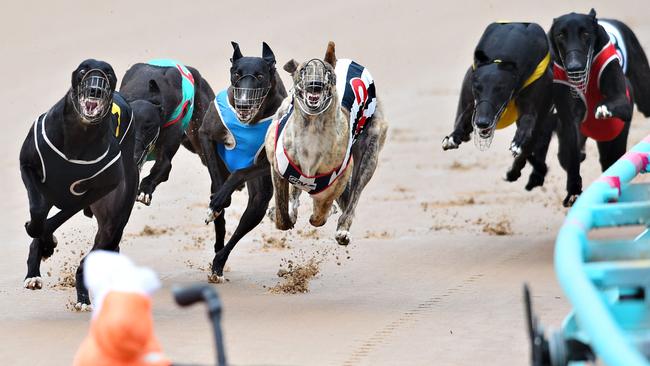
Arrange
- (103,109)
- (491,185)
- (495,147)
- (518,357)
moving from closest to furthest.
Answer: (518,357) < (103,109) < (491,185) < (495,147)

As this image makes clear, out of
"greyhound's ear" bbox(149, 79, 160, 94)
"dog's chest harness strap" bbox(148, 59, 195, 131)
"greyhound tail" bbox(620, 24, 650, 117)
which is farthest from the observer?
"greyhound tail" bbox(620, 24, 650, 117)

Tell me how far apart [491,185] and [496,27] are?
15.4 feet

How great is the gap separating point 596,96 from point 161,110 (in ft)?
9.66

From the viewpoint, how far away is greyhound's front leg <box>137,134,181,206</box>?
9124 mm

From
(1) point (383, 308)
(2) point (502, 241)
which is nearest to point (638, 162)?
(1) point (383, 308)

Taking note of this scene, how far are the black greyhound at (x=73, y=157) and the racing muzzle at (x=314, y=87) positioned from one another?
3.37 ft

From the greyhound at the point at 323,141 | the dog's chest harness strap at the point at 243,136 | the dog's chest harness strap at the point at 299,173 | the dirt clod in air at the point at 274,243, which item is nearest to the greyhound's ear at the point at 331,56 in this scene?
the greyhound at the point at 323,141

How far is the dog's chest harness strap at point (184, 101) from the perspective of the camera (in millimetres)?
9477

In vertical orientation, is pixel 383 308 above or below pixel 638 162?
below

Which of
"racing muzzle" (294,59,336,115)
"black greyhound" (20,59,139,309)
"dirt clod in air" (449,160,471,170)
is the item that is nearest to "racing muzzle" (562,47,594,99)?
"racing muzzle" (294,59,336,115)

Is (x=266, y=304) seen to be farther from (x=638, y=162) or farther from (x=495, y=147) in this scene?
(x=495, y=147)

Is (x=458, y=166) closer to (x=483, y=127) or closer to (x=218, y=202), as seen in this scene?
(x=483, y=127)

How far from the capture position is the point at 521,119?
9.07m

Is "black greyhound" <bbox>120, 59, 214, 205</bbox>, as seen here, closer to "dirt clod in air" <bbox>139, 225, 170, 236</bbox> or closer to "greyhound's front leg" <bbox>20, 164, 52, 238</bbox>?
"greyhound's front leg" <bbox>20, 164, 52, 238</bbox>
